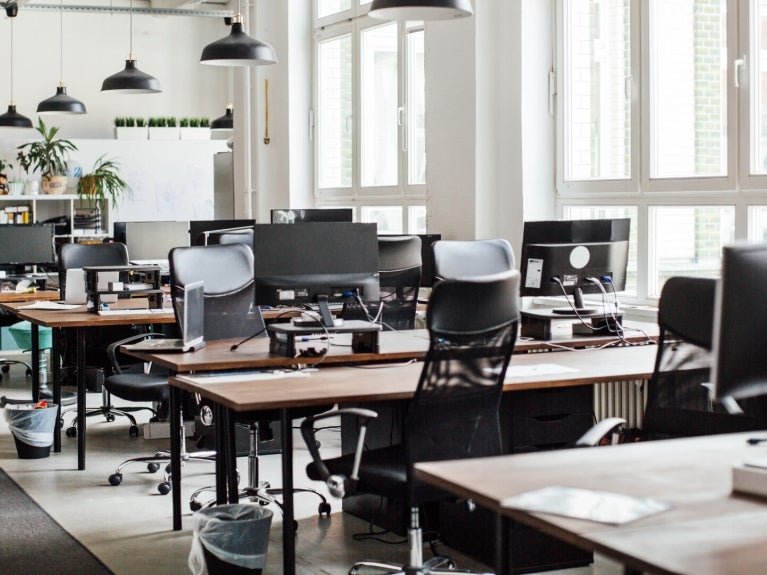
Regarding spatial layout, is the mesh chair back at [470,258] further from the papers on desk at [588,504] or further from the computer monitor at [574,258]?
the papers on desk at [588,504]

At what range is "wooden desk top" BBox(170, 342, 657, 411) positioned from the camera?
144 inches

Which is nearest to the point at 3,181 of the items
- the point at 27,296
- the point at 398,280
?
the point at 27,296

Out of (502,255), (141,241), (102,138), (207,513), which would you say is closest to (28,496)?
(207,513)

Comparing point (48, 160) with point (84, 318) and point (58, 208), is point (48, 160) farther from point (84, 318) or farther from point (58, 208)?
point (84, 318)

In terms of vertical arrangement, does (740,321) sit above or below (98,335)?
above

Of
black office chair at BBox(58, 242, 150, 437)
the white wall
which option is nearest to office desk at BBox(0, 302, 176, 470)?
black office chair at BBox(58, 242, 150, 437)

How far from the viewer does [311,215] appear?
25.3 ft

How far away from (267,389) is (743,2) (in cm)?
328

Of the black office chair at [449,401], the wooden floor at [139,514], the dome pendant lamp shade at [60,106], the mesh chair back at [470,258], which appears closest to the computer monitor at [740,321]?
the black office chair at [449,401]

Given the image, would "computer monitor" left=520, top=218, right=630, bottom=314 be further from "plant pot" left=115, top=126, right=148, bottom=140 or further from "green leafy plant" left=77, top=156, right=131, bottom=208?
"plant pot" left=115, top=126, right=148, bottom=140

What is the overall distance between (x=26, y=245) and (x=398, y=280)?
4455mm

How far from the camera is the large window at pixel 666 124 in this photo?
5.58 m

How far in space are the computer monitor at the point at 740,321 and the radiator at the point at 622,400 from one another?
2572 mm

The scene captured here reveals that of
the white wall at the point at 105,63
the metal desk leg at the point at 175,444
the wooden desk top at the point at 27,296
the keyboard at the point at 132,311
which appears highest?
the white wall at the point at 105,63
